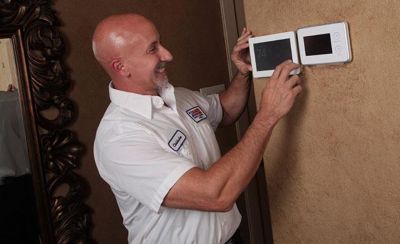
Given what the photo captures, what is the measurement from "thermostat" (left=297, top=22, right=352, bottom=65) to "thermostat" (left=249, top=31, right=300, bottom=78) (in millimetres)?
21

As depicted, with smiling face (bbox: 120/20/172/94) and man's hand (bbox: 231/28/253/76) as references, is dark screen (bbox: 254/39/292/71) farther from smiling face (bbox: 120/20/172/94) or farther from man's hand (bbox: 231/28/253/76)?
smiling face (bbox: 120/20/172/94)

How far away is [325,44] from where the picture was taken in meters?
0.84

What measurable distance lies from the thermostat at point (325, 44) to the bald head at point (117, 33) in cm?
46

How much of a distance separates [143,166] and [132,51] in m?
0.34

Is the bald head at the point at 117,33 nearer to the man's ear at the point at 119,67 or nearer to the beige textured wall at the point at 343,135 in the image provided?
the man's ear at the point at 119,67

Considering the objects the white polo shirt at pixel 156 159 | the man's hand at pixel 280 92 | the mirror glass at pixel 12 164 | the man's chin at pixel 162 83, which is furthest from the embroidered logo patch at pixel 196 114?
the mirror glass at pixel 12 164

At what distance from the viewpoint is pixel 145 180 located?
99cm

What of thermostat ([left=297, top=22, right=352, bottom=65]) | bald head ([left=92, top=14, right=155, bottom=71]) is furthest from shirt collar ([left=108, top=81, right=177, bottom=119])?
thermostat ([left=297, top=22, right=352, bottom=65])

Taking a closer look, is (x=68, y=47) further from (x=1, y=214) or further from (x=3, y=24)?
(x=1, y=214)

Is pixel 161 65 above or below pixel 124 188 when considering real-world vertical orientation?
→ above

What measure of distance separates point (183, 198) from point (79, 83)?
26.5 inches

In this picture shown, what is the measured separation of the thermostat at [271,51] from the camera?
908 millimetres

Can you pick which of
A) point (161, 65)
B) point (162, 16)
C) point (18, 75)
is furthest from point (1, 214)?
point (162, 16)

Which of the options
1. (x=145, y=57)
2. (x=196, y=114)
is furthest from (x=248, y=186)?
(x=145, y=57)
